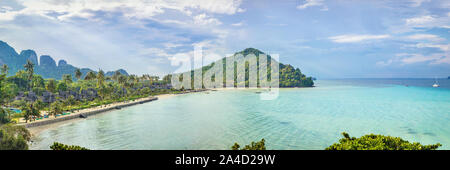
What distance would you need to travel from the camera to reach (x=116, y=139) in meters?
25.1

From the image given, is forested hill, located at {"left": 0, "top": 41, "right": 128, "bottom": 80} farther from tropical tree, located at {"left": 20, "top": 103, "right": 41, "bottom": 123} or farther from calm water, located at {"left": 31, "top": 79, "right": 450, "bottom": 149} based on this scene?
calm water, located at {"left": 31, "top": 79, "right": 450, "bottom": 149}

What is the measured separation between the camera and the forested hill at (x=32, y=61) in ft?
445

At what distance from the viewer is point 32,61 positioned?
145000 millimetres

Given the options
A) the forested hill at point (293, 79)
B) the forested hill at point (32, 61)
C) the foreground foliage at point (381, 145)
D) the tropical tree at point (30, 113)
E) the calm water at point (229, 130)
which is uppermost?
the forested hill at point (32, 61)

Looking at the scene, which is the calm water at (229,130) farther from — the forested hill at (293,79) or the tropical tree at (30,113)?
the forested hill at (293,79)

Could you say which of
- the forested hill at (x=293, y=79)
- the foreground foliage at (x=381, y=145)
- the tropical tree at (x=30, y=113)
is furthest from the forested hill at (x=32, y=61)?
the foreground foliage at (x=381, y=145)

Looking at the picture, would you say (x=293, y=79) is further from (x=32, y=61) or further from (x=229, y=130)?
(x=32, y=61)

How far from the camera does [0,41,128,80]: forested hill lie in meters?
136
